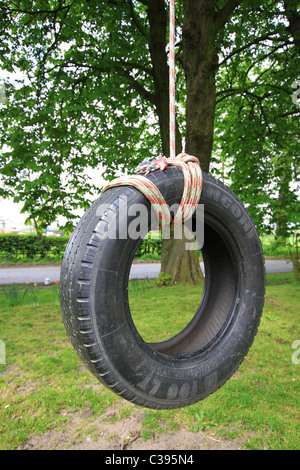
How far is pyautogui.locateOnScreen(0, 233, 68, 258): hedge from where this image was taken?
1544cm

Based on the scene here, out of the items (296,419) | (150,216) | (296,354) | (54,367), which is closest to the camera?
(150,216)

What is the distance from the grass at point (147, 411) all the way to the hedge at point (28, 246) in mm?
11457

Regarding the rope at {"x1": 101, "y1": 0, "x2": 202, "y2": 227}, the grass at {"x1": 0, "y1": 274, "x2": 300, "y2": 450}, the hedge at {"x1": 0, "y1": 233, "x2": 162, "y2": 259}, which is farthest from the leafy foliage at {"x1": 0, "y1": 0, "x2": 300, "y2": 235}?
the hedge at {"x1": 0, "y1": 233, "x2": 162, "y2": 259}

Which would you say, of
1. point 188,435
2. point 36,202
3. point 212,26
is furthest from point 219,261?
point 36,202

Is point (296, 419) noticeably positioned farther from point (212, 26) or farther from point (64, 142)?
point (64, 142)

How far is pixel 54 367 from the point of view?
3.38 meters

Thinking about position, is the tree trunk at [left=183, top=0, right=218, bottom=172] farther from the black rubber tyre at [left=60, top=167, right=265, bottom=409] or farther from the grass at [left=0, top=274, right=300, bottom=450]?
the black rubber tyre at [left=60, top=167, right=265, bottom=409]

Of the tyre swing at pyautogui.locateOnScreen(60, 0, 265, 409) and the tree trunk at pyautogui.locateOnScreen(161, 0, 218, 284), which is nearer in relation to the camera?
the tyre swing at pyautogui.locateOnScreen(60, 0, 265, 409)

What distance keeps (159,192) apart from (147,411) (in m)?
2.10

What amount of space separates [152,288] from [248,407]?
16.0 ft

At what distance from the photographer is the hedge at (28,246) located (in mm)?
15438

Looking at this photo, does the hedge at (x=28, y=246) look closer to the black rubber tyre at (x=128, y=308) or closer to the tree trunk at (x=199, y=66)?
the tree trunk at (x=199, y=66)

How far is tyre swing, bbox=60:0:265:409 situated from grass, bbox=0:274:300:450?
107cm

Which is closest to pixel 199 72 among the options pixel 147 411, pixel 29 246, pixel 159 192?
pixel 159 192
